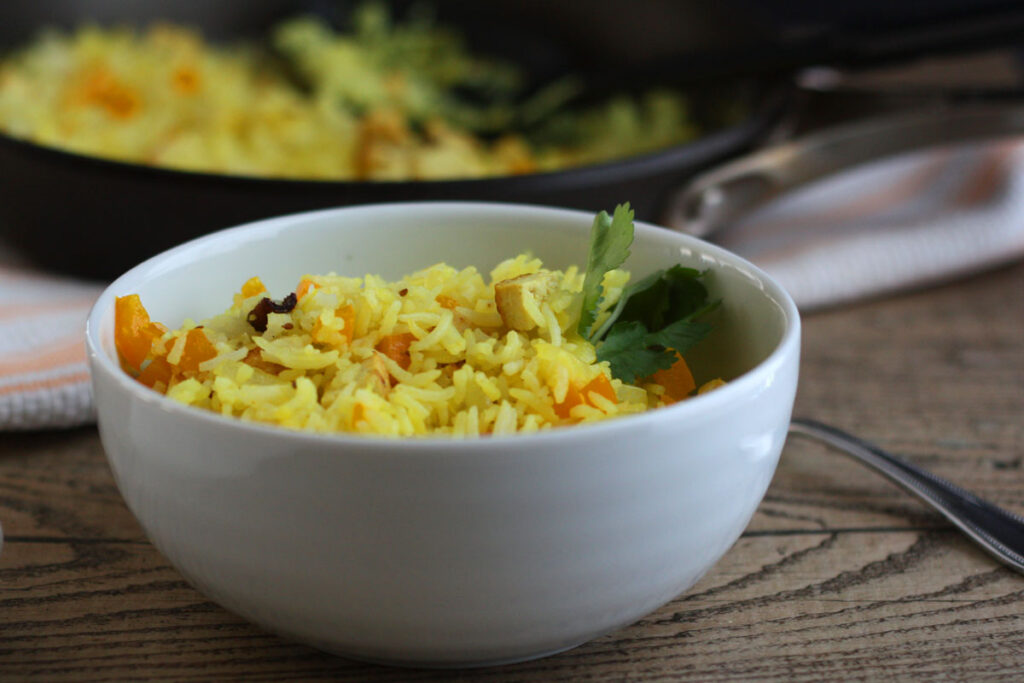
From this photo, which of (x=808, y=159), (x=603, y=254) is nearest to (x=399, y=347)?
(x=603, y=254)

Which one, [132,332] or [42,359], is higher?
[132,332]

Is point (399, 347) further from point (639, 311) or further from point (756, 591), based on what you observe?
point (756, 591)

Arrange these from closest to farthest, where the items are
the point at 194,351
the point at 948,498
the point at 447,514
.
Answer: the point at 447,514 < the point at 194,351 < the point at 948,498

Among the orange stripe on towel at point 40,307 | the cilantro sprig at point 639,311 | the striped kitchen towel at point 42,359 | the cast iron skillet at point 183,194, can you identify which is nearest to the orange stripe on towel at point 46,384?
the striped kitchen towel at point 42,359

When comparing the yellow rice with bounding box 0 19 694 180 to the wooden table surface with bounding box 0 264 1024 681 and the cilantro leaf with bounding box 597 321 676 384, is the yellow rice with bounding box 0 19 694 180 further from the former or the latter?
Result: the cilantro leaf with bounding box 597 321 676 384

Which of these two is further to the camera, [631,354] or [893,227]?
[893,227]

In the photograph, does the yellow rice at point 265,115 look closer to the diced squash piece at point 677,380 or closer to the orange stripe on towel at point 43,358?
the orange stripe on towel at point 43,358

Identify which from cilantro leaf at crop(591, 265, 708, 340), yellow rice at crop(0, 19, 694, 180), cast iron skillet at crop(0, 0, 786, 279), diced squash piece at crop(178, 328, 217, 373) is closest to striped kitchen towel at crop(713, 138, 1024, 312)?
cast iron skillet at crop(0, 0, 786, 279)
